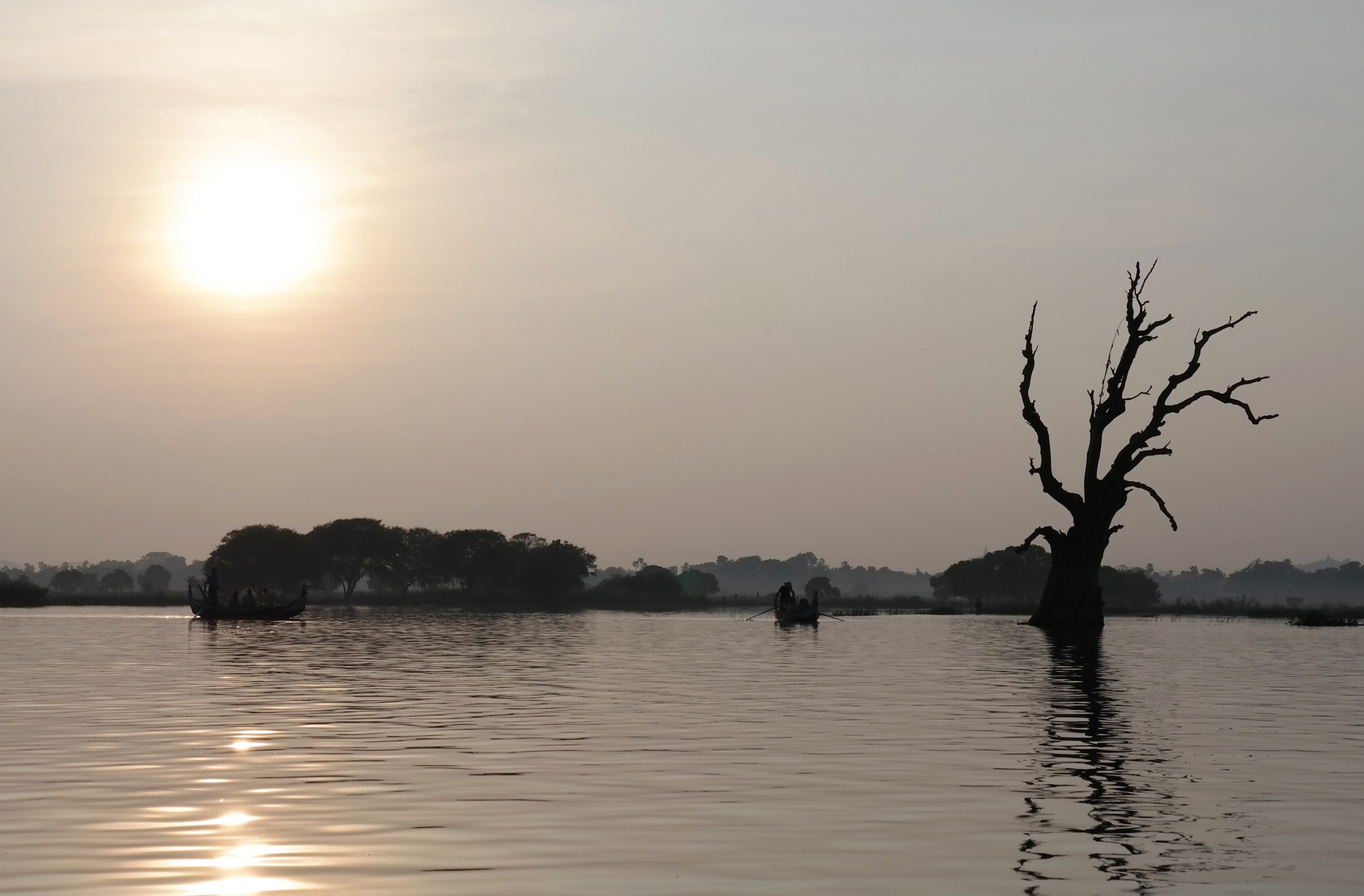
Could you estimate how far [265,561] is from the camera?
152 m

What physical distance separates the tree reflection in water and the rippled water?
0.06 metres

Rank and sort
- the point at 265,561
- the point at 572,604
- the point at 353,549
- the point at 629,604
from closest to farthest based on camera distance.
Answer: the point at 629,604 → the point at 572,604 → the point at 265,561 → the point at 353,549

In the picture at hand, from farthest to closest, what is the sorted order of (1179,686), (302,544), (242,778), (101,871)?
(302,544)
(1179,686)
(242,778)
(101,871)

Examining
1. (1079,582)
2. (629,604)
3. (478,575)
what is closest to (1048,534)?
(1079,582)

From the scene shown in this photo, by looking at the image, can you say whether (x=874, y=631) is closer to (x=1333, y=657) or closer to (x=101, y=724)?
(x=1333, y=657)

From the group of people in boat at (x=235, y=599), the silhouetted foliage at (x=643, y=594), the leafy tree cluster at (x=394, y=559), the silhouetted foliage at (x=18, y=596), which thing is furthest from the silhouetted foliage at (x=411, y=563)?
the group of people in boat at (x=235, y=599)

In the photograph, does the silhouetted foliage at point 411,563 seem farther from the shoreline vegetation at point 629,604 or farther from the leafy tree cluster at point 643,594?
the leafy tree cluster at point 643,594

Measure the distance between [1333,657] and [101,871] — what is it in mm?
43130

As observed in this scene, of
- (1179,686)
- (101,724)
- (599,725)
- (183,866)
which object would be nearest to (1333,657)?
(1179,686)

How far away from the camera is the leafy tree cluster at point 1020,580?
14950 centimetres

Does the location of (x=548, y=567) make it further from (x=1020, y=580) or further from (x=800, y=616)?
(x=800, y=616)

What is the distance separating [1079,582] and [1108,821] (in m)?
56.0

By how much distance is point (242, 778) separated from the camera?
18734mm

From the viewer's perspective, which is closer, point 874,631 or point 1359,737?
point 1359,737
